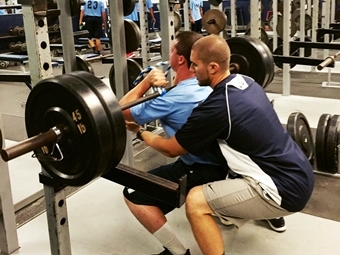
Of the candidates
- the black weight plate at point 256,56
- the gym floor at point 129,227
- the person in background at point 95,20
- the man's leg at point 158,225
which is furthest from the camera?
the person in background at point 95,20

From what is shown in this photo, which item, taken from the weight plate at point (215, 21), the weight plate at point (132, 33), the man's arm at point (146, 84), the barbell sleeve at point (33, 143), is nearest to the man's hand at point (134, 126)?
the man's arm at point (146, 84)

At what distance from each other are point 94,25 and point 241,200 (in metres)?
6.82

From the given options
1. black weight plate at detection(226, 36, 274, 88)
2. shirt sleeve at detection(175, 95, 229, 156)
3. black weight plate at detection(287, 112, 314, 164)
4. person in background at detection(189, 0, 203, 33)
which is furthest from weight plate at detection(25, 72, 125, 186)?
person in background at detection(189, 0, 203, 33)

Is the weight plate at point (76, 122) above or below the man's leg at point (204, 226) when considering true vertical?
above

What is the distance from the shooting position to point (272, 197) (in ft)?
5.58

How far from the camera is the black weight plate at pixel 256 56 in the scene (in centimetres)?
279

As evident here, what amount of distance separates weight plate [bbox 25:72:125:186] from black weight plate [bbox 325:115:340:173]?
1.87 meters

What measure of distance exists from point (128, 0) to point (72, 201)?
1.39 metres

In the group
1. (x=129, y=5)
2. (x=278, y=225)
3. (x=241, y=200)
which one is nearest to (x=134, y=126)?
(x=241, y=200)

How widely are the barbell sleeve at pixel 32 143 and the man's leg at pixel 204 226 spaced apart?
0.65 meters

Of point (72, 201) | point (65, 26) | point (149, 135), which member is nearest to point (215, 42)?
point (149, 135)

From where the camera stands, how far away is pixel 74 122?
1369 millimetres

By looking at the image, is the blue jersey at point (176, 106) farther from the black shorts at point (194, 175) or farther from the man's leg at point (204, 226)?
the man's leg at point (204, 226)

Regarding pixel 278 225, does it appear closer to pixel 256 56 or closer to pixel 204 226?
pixel 204 226
